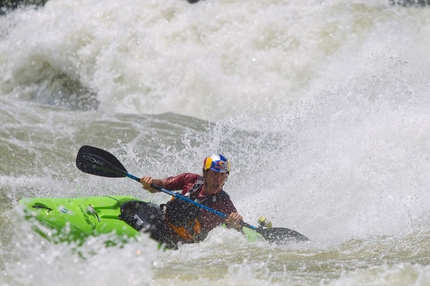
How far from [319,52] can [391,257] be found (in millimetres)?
6542

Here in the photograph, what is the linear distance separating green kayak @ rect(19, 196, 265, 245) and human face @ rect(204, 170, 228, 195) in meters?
0.40

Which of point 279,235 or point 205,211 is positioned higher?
point 205,211

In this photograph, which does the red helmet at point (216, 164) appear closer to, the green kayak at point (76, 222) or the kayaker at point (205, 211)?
the kayaker at point (205, 211)

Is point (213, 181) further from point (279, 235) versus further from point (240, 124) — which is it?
point (240, 124)

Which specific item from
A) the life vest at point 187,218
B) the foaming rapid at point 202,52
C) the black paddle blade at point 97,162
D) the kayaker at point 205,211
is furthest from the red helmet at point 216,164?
the foaming rapid at point 202,52

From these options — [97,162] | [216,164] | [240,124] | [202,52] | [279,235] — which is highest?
[216,164]

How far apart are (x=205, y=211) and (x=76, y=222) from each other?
1.02m

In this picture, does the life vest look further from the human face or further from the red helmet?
the red helmet

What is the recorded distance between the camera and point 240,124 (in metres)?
9.38

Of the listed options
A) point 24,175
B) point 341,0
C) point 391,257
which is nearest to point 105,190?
point 24,175

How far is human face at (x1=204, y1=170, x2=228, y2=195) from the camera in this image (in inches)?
202

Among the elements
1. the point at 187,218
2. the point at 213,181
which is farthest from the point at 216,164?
the point at 187,218

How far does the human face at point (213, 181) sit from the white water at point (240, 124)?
1.24ft

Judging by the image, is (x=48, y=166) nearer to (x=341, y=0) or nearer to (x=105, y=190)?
(x=105, y=190)
